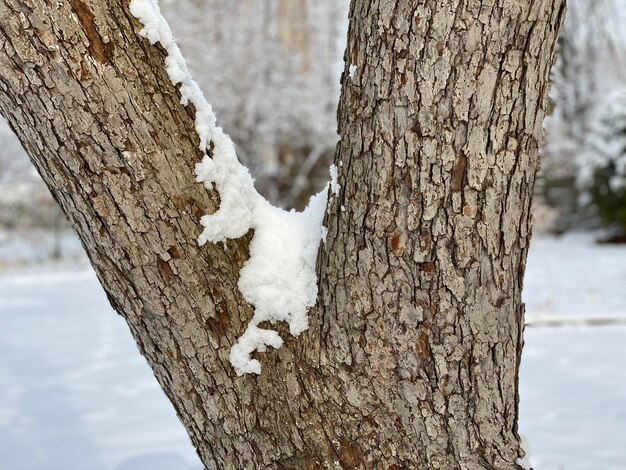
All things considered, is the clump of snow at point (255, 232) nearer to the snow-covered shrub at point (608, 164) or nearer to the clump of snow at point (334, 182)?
the clump of snow at point (334, 182)

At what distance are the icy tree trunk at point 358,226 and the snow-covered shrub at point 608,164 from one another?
27.6 feet

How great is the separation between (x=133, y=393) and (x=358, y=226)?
109 inches

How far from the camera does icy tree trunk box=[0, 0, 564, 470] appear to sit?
114 cm

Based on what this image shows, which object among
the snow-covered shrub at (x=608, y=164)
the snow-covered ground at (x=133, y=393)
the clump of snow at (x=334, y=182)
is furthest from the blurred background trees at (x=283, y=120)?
the clump of snow at (x=334, y=182)

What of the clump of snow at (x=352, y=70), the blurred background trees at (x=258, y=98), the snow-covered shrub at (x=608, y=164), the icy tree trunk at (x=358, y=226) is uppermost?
the blurred background trees at (x=258, y=98)

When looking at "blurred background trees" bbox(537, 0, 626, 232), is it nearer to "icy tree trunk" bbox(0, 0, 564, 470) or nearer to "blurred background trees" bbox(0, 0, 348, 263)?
"blurred background trees" bbox(0, 0, 348, 263)

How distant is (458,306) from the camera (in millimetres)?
1225

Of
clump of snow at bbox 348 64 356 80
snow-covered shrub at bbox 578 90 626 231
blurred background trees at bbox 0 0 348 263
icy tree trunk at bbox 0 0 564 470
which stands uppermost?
blurred background trees at bbox 0 0 348 263

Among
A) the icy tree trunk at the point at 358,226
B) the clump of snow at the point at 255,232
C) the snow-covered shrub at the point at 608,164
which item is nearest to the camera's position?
the icy tree trunk at the point at 358,226

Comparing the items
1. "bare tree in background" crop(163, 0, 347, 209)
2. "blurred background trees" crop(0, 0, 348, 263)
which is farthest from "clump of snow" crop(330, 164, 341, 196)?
"bare tree in background" crop(163, 0, 347, 209)

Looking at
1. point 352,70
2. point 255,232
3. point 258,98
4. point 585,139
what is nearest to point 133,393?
point 255,232

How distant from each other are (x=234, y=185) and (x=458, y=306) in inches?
20.2

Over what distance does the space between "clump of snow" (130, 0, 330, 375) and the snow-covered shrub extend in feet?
27.8

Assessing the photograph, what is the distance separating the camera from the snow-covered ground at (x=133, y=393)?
2768mm
